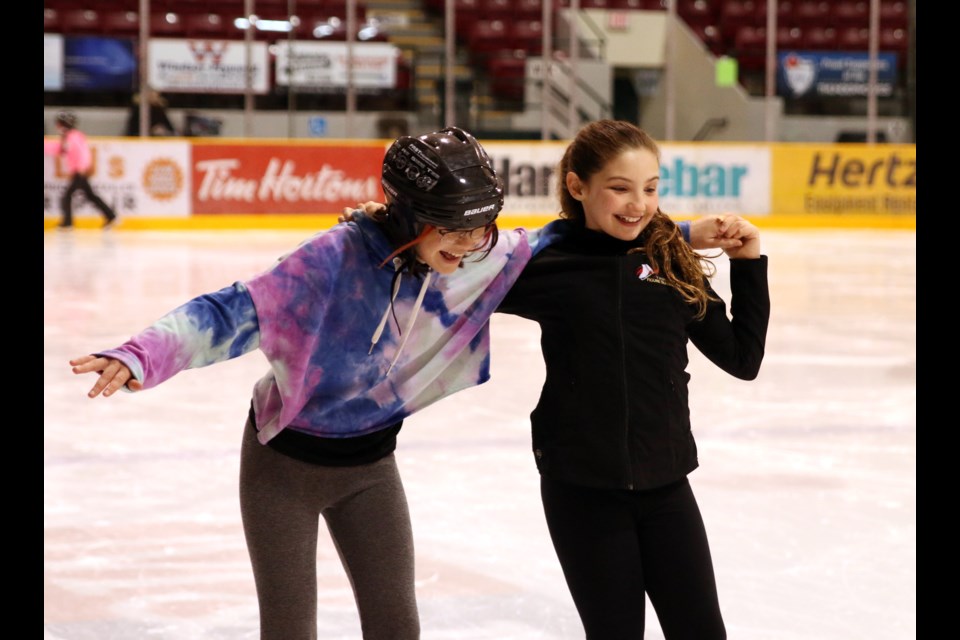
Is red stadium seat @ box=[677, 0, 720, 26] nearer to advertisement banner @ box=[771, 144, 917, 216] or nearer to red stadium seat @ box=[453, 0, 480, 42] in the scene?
red stadium seat @ box=[453, 0, 480, 42]

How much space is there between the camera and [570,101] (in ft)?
50.8

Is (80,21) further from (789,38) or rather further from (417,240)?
(417,240)

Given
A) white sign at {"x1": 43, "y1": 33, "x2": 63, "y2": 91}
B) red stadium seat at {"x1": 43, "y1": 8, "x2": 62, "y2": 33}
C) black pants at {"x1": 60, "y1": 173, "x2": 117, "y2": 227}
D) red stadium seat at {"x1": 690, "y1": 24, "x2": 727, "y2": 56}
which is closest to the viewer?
black pants at {"x1": 60, "y1": 173, "x2": 117, "y2": 227}

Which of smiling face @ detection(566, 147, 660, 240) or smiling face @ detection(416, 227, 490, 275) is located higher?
smiling face @ detection(566, 147, 660, 240)

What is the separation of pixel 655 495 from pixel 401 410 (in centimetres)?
42

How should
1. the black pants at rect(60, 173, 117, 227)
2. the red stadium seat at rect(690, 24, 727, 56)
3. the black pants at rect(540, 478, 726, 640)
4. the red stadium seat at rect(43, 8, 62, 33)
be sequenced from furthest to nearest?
1. the red stadium seat at rect(690, 24, 727, 56)
2. the red stadium seat at rect(43, 8, 62, 33)
3. the black pants at rect(60, 173, 117, 227)
4. the black pants at rect(540, 478, 726, 640)

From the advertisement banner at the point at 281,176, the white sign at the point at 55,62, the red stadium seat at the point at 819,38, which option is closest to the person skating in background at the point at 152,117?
the advertisement banner at the point at 281,176

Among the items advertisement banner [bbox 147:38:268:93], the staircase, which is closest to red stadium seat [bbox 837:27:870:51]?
the staircase

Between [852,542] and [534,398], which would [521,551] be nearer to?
[852,542]

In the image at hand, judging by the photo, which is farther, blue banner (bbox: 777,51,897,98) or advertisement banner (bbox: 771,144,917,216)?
blue banner (bbox: 777,51,897,98)

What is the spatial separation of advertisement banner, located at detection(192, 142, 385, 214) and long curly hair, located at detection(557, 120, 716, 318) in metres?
12.5

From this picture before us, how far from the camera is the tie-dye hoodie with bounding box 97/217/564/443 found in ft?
6.26
